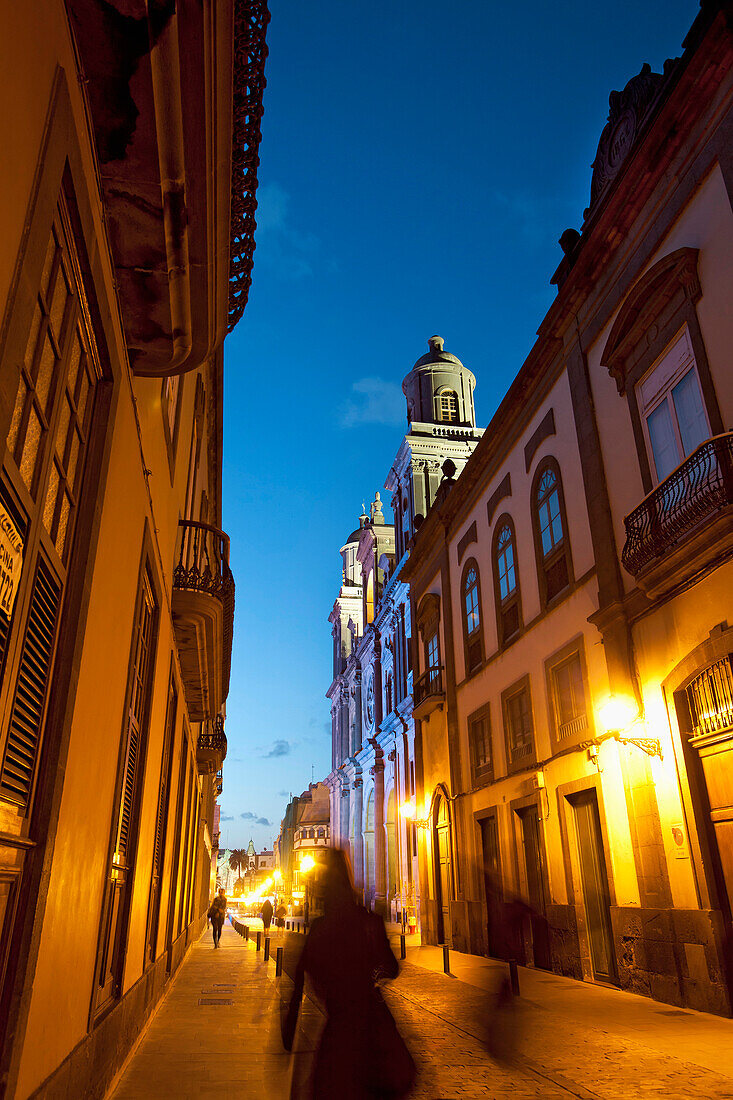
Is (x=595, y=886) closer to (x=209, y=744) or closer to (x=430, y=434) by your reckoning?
(x=209, y=744)

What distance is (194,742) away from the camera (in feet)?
66.1

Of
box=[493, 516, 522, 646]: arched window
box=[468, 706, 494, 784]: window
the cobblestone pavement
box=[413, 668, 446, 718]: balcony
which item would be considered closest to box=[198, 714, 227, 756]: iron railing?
box=[413, 668, 446, 718]: balcony

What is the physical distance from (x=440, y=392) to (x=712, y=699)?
26.5m

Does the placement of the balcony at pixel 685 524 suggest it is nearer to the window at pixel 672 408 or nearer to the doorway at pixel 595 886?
the window at pixel 672 408

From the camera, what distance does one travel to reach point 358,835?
42094mm

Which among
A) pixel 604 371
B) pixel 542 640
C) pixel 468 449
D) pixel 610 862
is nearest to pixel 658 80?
pixel 604 371

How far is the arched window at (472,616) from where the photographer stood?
814 inches

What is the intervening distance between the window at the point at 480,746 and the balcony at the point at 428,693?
249 centimetres

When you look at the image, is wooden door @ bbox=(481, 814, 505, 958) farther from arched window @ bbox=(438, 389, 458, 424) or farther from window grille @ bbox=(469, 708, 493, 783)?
arched window @ bbox=(438, 389, 458, 424)

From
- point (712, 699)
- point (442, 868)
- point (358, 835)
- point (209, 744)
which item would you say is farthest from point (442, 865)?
point (358, 835)

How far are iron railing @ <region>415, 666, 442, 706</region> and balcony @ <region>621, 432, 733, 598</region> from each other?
1215 cm

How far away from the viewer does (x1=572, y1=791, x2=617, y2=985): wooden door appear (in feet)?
41.1

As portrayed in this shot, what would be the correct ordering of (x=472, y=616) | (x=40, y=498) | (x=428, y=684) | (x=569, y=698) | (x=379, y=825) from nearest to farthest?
(x=40, y=498)
(x=569, y=698)
(x=472, y=616)
(x=428, y=684)
(x=379, y=825)

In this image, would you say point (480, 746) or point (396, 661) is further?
point (396, 661)
